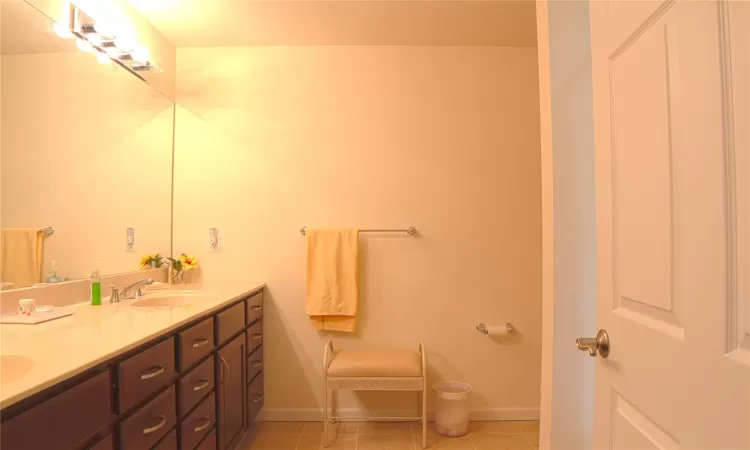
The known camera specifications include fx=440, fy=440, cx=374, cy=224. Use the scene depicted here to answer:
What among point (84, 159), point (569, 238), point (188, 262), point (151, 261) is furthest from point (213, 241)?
point (569, 238)

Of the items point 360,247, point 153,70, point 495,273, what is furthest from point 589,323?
point 153,70

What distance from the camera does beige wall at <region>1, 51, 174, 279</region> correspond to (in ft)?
5.23

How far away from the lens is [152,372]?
4.37 feet

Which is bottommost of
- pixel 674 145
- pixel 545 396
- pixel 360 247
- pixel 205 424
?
pixel 205 424

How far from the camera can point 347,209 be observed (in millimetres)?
2756

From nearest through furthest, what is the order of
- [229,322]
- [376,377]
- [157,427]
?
[157,427], [229,322], [376,377]

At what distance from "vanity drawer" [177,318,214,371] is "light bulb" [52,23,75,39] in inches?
52.2

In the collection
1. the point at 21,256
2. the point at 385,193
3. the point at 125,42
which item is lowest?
the point at 21,256

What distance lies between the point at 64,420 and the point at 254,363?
1.58 meters

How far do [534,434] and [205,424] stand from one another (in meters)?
1.84

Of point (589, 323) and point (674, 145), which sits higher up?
point (674, 145)

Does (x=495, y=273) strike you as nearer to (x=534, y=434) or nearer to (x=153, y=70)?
(x=534, y=434)

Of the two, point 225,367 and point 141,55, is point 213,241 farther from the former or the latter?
point 141,55

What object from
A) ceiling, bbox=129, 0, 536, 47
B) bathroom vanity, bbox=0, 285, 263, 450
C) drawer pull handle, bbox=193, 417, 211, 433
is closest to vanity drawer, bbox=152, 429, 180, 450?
bathroom vanity, bbox=0, 285, 263, 450
